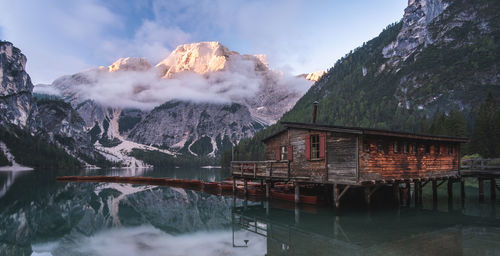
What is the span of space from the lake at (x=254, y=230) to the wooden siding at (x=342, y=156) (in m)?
3.22

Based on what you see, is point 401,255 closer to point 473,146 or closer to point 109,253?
point 109,253

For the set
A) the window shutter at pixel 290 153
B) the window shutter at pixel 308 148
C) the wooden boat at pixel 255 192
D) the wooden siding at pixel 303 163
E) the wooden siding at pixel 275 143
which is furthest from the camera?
the wooden boat at pixel 255 192

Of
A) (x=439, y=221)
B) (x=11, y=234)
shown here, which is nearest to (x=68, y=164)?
(x=11, y=234)

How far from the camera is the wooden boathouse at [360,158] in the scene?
25.4m

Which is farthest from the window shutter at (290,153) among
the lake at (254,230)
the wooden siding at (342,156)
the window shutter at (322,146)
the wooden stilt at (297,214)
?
the wooden siding at (342,156)

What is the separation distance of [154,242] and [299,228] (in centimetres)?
930

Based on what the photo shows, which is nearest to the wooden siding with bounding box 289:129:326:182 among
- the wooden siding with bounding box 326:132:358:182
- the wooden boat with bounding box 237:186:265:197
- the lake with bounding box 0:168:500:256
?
the wooden siding with bounding box 326:132:358:182

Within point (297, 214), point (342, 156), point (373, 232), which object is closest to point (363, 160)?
point (342, 156)

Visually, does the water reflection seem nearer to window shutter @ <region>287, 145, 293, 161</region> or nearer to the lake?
the lake

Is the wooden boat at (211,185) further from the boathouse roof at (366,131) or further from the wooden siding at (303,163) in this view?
the boathouse roof at (366,131)

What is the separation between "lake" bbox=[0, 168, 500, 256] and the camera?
17.6m

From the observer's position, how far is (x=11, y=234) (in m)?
23.1

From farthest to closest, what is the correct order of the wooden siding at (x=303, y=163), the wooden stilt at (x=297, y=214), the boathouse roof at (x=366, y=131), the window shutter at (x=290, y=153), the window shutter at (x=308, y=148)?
the window shutter at (x=290, y=153)
the window shutter at (x=308, y=148)
the wooden siding at (x=303, y=163)
the wooden stilt at (x=297, y=214)
the boathouse roof at (x=366, y=131)

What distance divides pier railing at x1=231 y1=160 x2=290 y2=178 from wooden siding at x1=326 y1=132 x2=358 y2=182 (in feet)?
18.9
